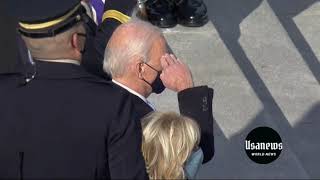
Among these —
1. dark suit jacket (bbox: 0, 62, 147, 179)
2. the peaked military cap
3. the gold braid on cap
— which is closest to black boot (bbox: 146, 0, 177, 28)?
the gold braid on cap

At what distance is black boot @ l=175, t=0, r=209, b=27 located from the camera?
495 centimetres

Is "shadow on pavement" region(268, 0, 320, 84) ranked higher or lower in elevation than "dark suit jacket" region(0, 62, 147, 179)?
lower

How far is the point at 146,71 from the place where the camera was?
8.39 feet

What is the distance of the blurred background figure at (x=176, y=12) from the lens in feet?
16.1

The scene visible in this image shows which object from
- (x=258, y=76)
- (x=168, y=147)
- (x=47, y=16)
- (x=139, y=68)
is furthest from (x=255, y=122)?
(x=47, y=16)

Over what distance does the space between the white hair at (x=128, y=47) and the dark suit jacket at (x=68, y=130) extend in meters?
0.29

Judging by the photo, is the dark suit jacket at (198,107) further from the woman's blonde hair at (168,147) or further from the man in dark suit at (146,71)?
the woman's blonde hair at (168,147)

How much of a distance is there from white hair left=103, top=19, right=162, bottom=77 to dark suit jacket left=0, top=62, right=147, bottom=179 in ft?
0.94

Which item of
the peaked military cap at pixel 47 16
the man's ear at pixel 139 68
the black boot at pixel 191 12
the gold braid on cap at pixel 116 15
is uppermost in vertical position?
the peaked military cap at pixel 47 16

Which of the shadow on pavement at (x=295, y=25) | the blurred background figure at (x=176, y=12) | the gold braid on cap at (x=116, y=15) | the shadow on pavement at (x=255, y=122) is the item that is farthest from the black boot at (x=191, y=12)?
the gold braid on cap at (x=116, y=15)

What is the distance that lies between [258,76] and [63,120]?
2.75m

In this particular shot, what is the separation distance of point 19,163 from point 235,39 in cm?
305

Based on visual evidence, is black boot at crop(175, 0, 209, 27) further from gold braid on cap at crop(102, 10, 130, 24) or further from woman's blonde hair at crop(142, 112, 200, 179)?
woman's blonde hair at crop(142, 112, 200, 179)

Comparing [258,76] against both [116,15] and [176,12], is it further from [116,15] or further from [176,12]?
[116,15]
